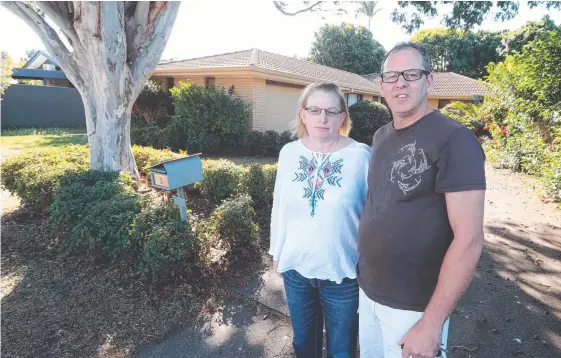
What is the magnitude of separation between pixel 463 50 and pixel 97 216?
123 feet

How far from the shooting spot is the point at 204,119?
12.3 m

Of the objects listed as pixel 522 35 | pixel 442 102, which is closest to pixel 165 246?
pixel 442 102

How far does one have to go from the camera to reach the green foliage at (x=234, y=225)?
3.99 m

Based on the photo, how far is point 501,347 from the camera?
112 inches

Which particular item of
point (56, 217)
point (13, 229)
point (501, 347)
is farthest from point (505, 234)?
point (13, 229)

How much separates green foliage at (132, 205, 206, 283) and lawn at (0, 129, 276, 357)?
165 millimetres

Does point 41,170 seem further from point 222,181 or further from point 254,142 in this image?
point 254,142

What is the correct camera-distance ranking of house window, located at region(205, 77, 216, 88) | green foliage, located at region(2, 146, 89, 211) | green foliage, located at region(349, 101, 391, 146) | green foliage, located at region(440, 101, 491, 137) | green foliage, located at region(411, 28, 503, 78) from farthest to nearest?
green foliage, located at region(411, 28, 503, 78) < green foliage, located at region(349, 101, 391, 146) < green foliage, located at region(440, 101, 491, 137) < house window, located at region(205, 77, 216, 88) < green foliage, located at region(2, 146, 89, 211)

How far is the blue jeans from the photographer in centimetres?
193

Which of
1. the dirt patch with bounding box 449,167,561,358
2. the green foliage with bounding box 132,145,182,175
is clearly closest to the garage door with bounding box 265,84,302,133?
the green foliage with bounding box 132,145,182,175

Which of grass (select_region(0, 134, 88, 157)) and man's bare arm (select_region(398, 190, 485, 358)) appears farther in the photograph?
grass (select_region(0, 134, 88, 157))

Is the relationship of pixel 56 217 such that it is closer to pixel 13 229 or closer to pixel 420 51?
pixel 13 229

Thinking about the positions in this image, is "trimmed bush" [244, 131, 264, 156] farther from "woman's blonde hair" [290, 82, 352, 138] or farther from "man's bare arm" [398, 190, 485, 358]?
"man's bare arm" [398, 190, 485, 358]

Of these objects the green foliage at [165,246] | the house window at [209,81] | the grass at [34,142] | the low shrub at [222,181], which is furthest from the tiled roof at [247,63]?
the green foliage at [165,246]
